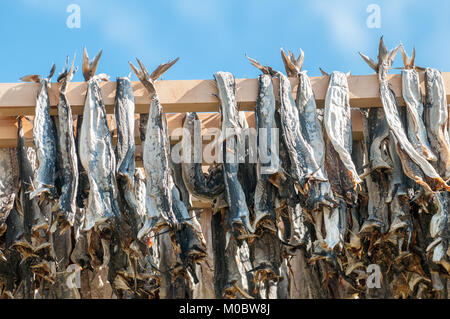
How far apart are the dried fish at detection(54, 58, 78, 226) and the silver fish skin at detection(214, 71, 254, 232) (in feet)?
3.13

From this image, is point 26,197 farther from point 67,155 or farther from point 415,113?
point 415,113

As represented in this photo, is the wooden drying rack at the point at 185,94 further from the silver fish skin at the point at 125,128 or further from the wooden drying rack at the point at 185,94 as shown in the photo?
the silver fish skin at the point at 125,128

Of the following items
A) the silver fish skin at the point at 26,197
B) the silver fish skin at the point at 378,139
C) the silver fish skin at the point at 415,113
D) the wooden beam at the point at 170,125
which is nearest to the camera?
the silver fish skin at the point at 415,113

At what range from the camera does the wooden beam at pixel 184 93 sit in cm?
539

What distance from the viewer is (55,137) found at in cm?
532

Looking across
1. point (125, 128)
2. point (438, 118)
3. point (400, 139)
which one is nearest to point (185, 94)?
point (125, 128)

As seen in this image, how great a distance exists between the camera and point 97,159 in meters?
5.09

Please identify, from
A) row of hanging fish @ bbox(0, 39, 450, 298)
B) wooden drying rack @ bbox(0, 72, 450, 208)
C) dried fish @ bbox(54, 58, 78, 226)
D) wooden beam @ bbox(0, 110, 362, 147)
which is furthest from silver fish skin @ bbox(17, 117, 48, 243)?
dried fish @ bbox(54, 58, 78, 226)

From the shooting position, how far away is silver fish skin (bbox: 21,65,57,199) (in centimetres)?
506

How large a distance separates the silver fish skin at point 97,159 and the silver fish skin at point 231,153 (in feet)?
2.32

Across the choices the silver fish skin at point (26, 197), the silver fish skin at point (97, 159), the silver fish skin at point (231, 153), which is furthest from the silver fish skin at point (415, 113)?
the silver fish skin at point (26, 197)

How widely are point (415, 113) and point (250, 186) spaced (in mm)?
1175

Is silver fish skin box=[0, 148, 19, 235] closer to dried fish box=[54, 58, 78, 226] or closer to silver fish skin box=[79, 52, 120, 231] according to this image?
dried fish box=[54, 58, 78, 226]

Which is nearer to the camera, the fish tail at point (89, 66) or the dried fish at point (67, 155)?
the dried fish at point (67, 155)
